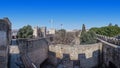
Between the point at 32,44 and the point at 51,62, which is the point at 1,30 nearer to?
the point at 32,44

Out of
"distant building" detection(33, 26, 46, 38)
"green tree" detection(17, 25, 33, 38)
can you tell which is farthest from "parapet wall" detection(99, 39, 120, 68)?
"distant building" detection(33, 26, 46, 38)

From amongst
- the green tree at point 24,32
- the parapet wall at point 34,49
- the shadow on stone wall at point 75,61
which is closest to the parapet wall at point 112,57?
the shadow on stone wall at point 75,61

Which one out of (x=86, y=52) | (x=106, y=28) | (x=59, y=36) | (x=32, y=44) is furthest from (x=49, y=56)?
(x=106, y=28)

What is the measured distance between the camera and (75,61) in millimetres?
18203

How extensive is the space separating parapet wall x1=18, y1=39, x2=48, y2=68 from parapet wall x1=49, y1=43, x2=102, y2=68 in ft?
4.91

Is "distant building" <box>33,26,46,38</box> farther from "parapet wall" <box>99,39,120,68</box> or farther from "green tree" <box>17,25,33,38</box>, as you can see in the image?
"parapet wall" <box>99,39,120,68</box>

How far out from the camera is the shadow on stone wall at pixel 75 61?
1777 centimetres

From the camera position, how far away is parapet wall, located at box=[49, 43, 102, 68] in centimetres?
1784

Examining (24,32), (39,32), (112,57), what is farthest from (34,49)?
(39,32)

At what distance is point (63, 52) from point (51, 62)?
1612 mm

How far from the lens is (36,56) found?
46.7 ft

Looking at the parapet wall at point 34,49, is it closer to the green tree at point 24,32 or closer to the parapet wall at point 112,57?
the parapet wall at point 112,57

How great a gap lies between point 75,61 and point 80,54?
835mm

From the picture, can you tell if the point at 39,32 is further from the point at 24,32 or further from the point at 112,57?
the point at 112,57
